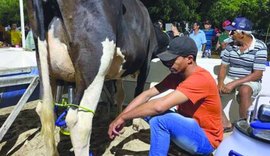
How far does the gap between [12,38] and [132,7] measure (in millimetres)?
12540

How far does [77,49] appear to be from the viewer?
12.5ft

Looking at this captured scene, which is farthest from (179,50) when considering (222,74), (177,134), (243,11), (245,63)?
(243,11)

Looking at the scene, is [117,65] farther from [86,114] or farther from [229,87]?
[229,87]

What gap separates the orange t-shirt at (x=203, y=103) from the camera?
10.2 feet

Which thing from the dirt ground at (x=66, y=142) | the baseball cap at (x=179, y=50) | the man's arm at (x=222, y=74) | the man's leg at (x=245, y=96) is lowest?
the dirt ground at (x=66, y=142)

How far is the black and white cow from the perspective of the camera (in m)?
3.80

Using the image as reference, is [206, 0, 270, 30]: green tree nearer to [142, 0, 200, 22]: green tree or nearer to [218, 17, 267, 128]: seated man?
[142, 0, 200, 22]: green tree

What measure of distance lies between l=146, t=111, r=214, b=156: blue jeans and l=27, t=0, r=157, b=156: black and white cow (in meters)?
0.81

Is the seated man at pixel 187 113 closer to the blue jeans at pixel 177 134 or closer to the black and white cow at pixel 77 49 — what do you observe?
the blue jeans at pixel 177 134

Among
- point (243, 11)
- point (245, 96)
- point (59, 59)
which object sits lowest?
point (245, 96)

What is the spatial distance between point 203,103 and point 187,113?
21 centimetres

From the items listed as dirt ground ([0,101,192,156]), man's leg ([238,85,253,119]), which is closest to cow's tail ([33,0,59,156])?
dirt ground ([0,101,192,156])

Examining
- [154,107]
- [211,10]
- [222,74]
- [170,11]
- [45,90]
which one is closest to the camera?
[154,107]

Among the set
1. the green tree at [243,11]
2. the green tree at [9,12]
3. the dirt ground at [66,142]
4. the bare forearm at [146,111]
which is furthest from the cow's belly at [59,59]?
the green tree at [9,12]
